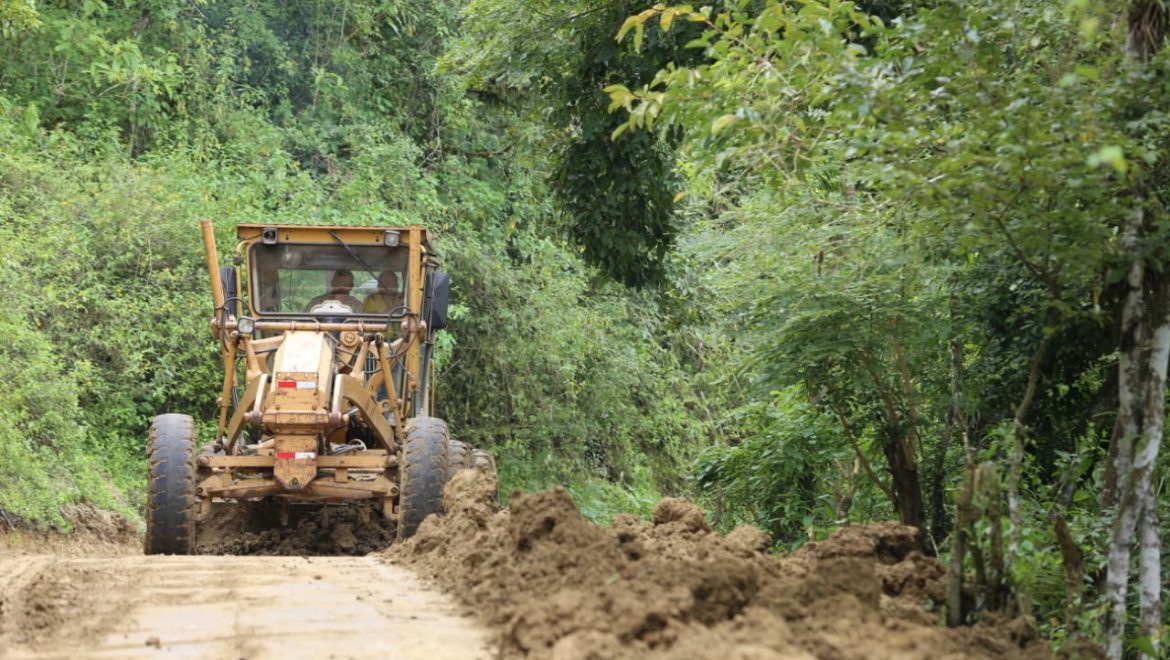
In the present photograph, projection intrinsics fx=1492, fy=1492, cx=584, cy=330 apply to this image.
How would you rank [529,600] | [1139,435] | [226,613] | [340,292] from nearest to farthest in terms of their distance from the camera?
[529,600], [226,613], [1139,435], [340,292]

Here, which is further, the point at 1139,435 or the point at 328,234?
the point at 328,234

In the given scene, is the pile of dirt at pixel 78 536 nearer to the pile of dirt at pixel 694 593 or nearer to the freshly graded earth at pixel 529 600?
the freshly graded earth at pixel 529 600

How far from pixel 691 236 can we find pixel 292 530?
228 inches

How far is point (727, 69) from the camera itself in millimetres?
8828

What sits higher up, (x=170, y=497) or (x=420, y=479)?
(x=420, y=479)

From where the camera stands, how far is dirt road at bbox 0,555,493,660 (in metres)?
6.28

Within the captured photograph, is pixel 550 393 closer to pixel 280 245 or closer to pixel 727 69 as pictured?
pixel 280 245

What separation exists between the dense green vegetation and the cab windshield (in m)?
2.62

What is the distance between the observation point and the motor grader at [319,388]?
11.3 metres

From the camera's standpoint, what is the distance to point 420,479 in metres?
11.3

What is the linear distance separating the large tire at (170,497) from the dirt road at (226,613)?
175 cm

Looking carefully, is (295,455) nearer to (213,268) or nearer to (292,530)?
(292,530)

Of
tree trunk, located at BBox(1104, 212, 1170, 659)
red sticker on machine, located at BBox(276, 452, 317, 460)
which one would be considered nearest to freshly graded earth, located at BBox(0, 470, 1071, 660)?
tree trunk, located at BBox(1104, 212, 1170, 659)

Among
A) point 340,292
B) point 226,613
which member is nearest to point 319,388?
point 340,292
